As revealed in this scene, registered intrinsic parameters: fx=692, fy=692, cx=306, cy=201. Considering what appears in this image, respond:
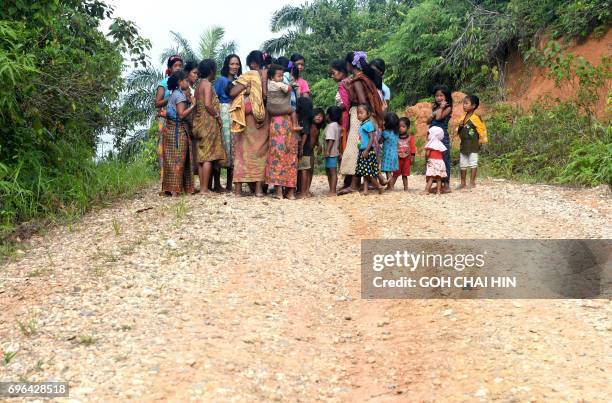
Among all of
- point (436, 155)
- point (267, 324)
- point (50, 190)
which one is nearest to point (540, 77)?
point (436, 155)

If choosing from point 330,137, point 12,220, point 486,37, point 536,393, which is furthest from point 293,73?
point 486,37

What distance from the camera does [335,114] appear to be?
903cm

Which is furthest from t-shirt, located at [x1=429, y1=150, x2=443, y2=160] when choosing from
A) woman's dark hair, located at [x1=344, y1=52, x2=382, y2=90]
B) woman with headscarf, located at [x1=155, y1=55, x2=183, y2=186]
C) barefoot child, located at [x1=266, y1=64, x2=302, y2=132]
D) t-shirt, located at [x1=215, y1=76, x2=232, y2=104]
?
woman with headscarf, located at [x1=155, y1=55, x2=183, y2=186]

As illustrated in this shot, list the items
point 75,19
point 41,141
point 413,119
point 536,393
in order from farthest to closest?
1. point 413,119
2. point 75,19
3. point 41,141
4. point 536,393

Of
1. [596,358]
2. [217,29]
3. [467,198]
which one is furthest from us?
[217,29]

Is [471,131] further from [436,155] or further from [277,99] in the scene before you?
[277,99]

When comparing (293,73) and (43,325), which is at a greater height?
(293,73)

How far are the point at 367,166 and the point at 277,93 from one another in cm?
145

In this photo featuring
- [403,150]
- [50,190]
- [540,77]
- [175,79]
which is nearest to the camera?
[50,190]

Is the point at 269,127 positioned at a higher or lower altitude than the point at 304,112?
lower

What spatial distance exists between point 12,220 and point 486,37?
482 inches

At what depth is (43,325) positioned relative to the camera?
4.20m

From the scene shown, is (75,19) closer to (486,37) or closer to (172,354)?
(172,354)

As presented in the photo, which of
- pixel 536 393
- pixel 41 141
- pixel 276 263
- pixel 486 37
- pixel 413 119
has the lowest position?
pixel 536 393
